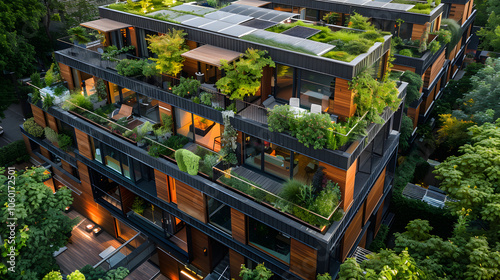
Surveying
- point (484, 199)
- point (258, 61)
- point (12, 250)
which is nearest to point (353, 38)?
point (258, 61)

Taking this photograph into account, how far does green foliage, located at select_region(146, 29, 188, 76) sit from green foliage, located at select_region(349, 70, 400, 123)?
28.9ft

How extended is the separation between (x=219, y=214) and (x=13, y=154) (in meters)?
19.5

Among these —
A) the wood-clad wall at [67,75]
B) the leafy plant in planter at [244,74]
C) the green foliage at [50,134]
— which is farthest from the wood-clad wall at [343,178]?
the green foliage at [50,134]

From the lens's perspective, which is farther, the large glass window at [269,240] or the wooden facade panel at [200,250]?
the wooden facade panel at [200,250]

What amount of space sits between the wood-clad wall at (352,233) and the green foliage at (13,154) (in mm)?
24874

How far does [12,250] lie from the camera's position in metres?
14.9

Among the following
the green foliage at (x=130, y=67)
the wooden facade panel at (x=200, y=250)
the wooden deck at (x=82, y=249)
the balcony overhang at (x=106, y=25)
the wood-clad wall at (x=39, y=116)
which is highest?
the balcony overhang at (x=106, y=25)

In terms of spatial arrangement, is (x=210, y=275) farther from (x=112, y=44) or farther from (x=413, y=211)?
(x=112, y=44)

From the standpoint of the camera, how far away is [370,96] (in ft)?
57.1

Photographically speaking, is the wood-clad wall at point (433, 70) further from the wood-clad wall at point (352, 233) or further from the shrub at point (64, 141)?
the shrub at point (64, 141)

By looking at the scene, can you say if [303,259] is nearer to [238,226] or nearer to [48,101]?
[238,226]

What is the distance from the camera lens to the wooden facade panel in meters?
21.8

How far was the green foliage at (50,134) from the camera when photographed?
2662 centimetres

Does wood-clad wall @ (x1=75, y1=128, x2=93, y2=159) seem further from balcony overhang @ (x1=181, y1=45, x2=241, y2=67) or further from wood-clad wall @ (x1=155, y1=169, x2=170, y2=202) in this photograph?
balcony overhang @ (x1=181, y1=45, x2=241, y2=67)
